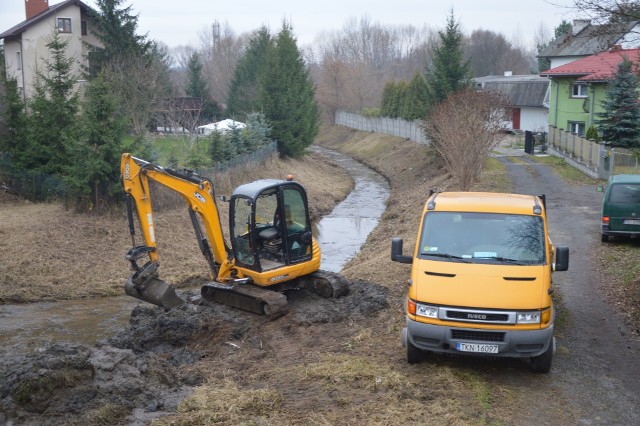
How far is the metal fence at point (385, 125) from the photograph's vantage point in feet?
155

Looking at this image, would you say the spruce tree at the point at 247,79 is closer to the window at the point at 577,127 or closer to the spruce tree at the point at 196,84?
the spruce tree at the point at 196,84

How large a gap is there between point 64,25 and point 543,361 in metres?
39.9

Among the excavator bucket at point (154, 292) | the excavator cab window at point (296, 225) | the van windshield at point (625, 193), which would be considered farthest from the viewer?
the van windshield at point (625, 193)

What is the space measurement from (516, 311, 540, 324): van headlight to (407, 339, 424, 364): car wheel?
1.52 metres

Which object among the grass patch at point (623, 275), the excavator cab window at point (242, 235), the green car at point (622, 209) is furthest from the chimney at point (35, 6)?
the grass patch at point (623, 275)

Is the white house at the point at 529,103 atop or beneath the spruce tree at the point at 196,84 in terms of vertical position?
beneath

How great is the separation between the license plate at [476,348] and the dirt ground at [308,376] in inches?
18.1

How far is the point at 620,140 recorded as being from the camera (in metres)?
31.8

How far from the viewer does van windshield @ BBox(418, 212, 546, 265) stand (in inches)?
388

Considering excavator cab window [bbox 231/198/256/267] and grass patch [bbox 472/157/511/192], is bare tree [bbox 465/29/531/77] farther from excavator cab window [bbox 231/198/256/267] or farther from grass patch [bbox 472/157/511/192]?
excavator cab window [bbox 231/198/256/267]

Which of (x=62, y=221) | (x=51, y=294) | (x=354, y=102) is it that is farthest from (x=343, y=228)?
(x=354, y=102)

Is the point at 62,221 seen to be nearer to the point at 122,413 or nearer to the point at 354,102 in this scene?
the point at 122,413

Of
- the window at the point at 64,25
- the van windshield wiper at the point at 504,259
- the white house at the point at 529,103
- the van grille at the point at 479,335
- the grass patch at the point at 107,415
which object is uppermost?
the window at the point at 64,25

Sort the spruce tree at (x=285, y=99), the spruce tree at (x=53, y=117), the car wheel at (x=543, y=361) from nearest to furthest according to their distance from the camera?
1. the car wheel at (x=543, y=361)
2. the spruce tree at (x=53, y=117)
3. the spruce tree at (x=285, y=99)
